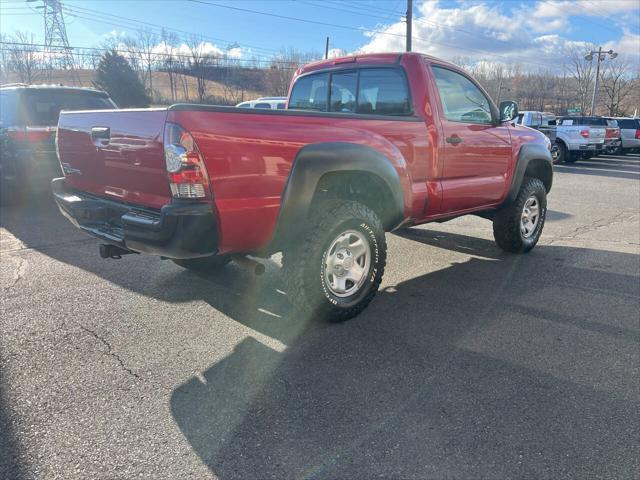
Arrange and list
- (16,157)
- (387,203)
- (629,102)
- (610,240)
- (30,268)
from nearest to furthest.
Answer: (387,203), (30,268), (610,240), (16,157), (629,102)

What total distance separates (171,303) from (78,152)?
1.39m

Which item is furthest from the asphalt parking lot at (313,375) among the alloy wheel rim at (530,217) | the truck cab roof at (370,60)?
the truck cab roof at (370,60)

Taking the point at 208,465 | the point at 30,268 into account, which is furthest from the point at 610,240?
Answer: the point at 30,268

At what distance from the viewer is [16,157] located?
716 cm

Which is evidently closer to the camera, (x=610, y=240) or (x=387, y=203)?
(x=387, y=203)

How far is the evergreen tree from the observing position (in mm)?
33375

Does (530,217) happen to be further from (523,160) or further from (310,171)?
(310,171)

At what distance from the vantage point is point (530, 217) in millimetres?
5789

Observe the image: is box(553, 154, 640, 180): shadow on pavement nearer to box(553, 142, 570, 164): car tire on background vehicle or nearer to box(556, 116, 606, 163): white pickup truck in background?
box(553, 142, 570, 164): car tire on background vehicle

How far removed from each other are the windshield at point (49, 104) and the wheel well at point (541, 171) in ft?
21.9

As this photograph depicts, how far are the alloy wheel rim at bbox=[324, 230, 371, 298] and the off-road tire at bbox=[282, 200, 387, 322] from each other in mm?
42

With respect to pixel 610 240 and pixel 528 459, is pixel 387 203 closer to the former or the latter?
pixel 528 459

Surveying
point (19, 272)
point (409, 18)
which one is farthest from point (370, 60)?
point (409, 18)

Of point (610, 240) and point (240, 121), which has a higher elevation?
point (240, 121)
